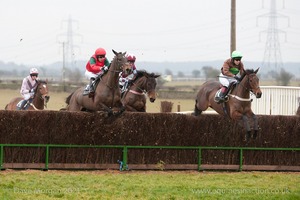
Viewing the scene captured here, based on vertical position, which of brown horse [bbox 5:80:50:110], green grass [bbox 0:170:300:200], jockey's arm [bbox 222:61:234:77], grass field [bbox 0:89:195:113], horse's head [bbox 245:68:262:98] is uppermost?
jockey's arm [bbox 222:61:234:77]

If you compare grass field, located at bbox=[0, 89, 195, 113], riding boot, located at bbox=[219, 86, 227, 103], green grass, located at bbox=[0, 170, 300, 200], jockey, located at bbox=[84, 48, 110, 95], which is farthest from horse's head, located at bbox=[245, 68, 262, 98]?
grass field, located at bbox=[0, 89, 195, 113]

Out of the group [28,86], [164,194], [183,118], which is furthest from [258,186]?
[28,86]

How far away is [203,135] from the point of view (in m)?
14.9

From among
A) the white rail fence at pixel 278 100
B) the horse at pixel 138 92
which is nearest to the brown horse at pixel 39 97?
the horse at pixel 138 92

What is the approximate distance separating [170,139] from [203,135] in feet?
2.26

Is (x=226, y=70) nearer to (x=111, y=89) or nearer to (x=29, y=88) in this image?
(x=111, y=89)

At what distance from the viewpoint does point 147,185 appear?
11898 mm

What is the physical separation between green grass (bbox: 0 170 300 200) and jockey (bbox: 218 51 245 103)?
2.25 metres

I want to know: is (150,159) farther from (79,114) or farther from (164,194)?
(164,194)

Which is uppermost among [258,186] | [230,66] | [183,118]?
[230,66]

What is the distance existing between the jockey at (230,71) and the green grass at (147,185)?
2249 millimetres

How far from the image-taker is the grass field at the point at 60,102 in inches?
1580

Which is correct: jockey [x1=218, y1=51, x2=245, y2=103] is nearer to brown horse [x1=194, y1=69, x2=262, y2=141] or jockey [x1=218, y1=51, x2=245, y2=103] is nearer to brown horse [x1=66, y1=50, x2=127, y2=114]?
brown horse [x1=194, y1=69, x2=262, y2=141]

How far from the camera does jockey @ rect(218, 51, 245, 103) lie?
15.9m
